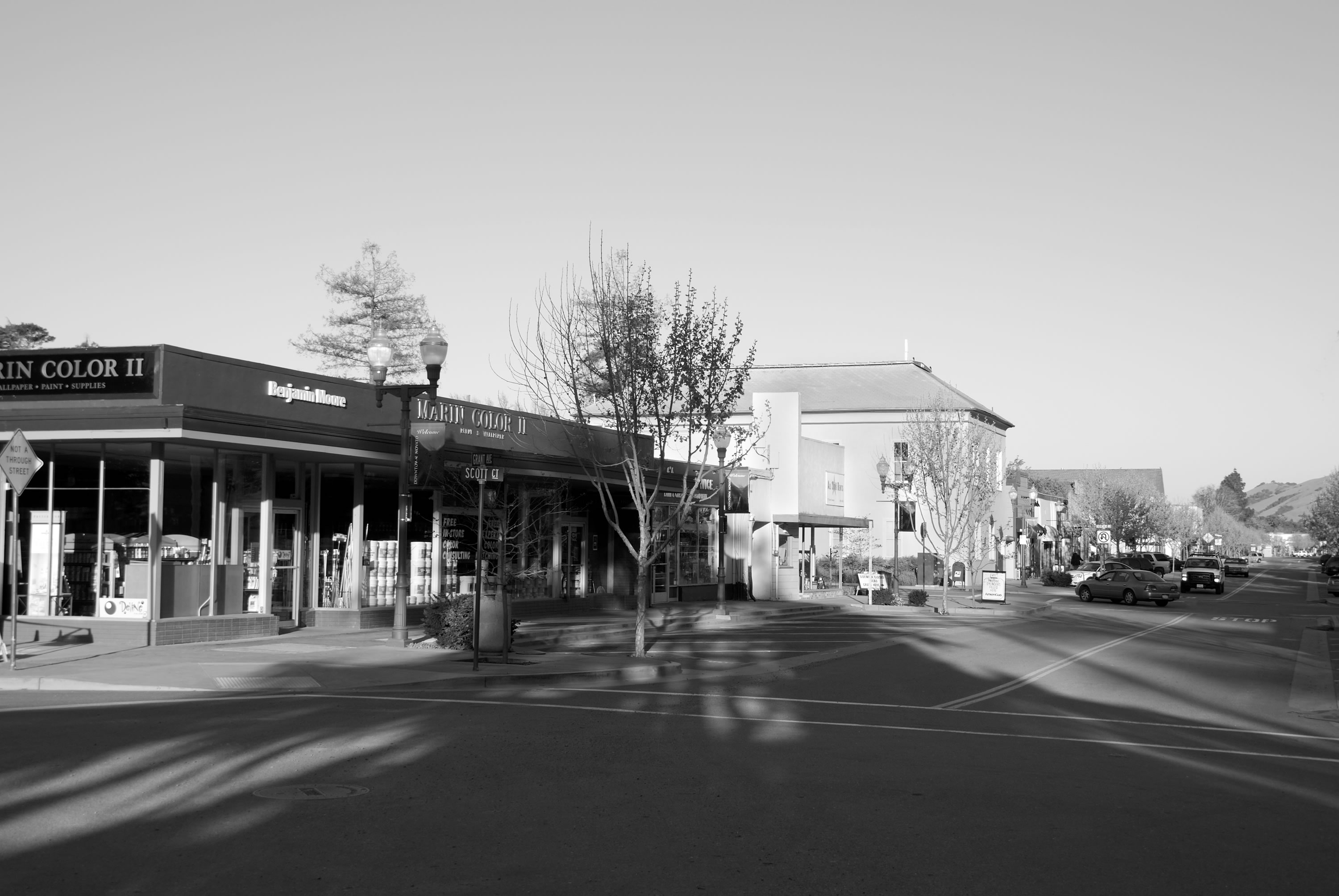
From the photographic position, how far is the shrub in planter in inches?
846

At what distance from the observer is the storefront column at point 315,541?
25.8 metres

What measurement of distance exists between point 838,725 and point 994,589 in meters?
32.2

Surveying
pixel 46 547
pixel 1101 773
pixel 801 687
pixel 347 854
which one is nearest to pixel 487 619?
pixel 801 687

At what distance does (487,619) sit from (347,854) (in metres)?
13.2

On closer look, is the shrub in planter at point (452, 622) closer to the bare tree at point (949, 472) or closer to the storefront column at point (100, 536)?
the storefront column at point (100, 536)

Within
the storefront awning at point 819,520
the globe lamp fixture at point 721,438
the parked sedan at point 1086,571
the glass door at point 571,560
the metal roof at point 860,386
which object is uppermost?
the metal roof at point 860,386

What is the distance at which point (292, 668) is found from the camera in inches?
712

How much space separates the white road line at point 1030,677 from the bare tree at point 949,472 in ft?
46.9

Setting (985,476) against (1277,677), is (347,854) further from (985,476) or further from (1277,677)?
(985,476)

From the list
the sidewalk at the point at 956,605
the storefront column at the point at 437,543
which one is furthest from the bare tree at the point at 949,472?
the storefront column at the point at 437,543

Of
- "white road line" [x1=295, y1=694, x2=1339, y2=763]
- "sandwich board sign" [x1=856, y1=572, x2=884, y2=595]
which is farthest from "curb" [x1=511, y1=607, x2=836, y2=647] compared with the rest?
"white road line" [x1=295, y1=694, x2=1339, y2=763]

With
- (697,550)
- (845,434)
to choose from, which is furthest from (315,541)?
(845,434)

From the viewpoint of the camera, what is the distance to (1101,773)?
1125 centimetres

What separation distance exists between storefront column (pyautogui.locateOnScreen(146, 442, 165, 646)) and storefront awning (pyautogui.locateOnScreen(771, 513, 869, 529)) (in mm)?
27644
